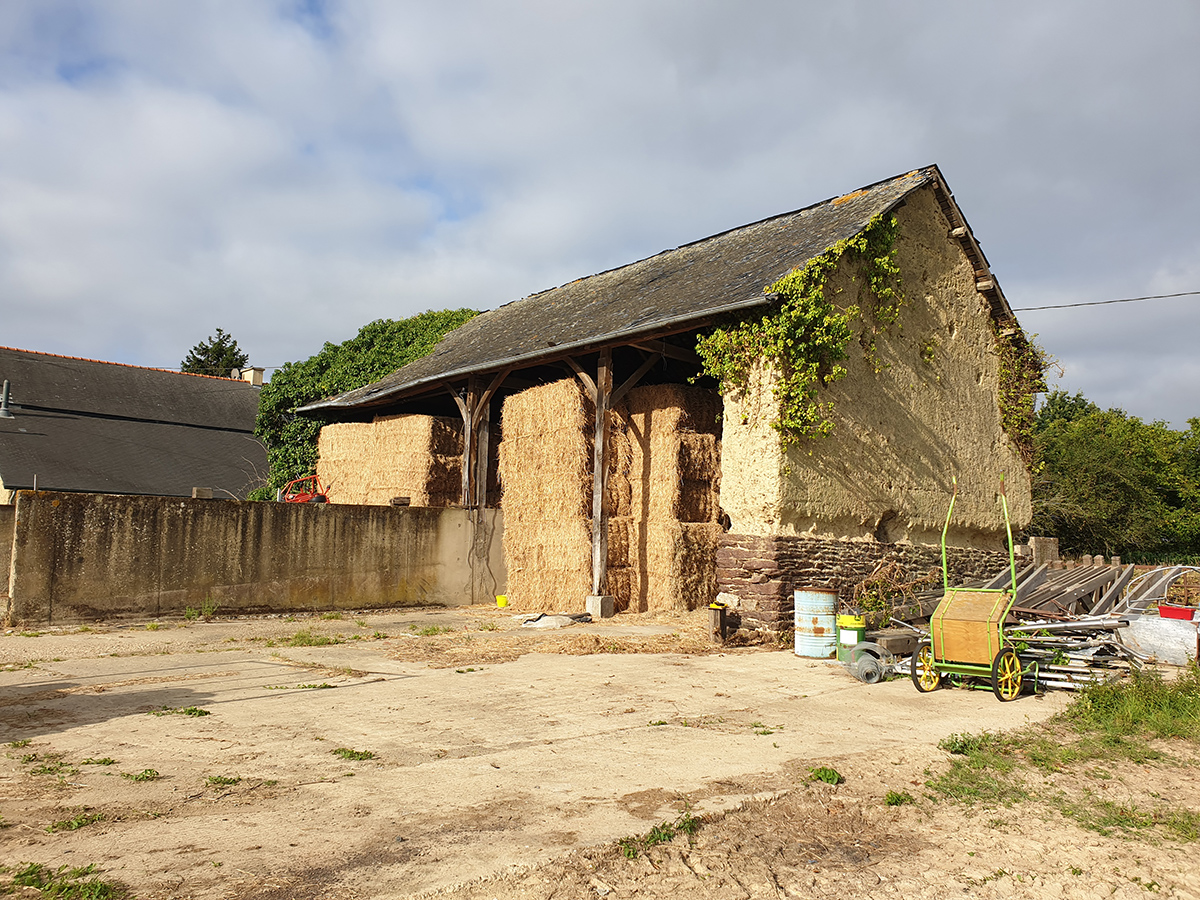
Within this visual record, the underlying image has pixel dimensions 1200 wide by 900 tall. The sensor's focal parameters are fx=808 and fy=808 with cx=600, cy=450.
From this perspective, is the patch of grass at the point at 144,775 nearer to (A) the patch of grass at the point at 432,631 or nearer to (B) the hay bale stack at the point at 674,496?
(A) the patch of grass at the point at 432,631

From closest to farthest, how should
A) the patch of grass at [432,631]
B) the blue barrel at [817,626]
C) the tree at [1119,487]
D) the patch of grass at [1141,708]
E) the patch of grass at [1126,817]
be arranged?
the patch of grass at [1126,817]
the patch of grass at [1141,708]
the blue barrel at [817,626]
the patch of grass at [432,631]
the tree at [1119,487]

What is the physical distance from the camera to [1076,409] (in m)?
48.0

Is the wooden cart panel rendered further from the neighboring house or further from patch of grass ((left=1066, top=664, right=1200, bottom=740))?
the neighboring house

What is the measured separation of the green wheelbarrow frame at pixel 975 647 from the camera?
7.00 metres

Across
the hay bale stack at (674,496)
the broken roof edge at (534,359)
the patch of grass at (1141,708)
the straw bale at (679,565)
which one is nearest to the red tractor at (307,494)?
the broken roof edge at (534,359)

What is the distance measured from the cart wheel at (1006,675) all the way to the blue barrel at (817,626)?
2477 millimetres

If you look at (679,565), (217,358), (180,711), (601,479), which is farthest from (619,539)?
(217,358)

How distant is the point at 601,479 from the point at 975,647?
6801 mm

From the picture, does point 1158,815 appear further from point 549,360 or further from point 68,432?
point 68,432

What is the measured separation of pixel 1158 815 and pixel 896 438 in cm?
875

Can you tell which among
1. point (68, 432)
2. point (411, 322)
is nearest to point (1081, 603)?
point (411, 322)

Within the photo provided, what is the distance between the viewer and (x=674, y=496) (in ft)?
41.3

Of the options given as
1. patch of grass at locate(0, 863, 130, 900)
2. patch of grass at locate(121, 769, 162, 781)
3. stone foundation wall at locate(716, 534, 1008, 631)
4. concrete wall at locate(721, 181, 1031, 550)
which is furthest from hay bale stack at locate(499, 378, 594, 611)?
patch of grass at locate(0, 863, 130, 900)

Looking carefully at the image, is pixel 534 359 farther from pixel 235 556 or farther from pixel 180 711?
pixel 180 711
